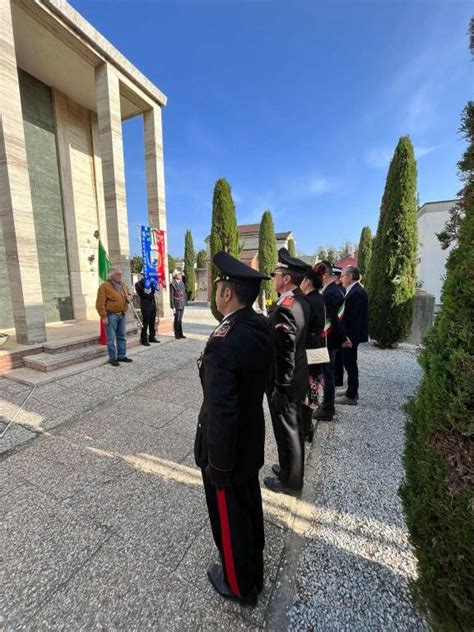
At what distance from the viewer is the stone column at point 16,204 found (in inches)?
210

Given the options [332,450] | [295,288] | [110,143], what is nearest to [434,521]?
[295,288]

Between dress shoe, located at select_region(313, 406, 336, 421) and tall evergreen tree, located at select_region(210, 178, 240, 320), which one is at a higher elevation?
tall evergreen tree, located at select_region(210, 178, 240, 320)

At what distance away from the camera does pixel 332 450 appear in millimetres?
3021

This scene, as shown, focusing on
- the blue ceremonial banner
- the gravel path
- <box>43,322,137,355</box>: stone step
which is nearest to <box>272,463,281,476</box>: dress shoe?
the gravel path

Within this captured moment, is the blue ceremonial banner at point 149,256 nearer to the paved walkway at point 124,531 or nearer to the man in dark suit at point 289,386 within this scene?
the paved walkway at point 124,531

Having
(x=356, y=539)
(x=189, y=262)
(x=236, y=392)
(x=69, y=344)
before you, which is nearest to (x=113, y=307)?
(x=69, y=344)

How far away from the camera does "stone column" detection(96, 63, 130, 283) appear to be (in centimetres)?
747

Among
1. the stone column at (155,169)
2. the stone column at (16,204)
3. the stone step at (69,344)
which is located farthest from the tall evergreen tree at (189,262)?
the stone column at (16,204)

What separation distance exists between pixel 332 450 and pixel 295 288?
1.84 m

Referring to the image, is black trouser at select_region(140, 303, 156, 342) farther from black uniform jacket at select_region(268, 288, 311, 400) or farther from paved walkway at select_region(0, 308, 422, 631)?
black uniform jacket at select_region(268, 288, 311, 400)

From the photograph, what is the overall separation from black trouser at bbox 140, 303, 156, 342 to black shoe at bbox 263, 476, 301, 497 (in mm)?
5423

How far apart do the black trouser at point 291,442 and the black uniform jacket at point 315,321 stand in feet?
2.53

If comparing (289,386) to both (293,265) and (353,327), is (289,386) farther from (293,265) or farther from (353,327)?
(353,327)

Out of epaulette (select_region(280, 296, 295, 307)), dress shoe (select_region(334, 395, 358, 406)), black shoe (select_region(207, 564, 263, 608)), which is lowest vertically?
dress shoe (select_region(334, 395, 358, 406))
